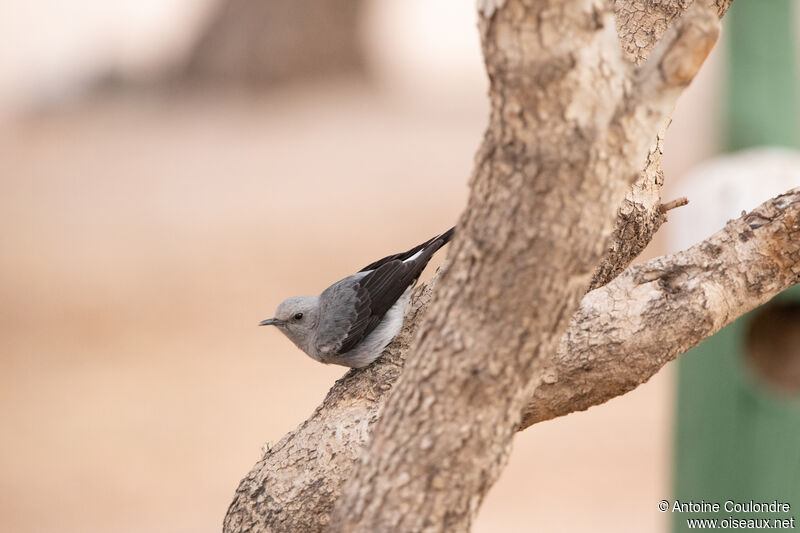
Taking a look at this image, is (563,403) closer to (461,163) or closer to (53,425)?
(53,425)

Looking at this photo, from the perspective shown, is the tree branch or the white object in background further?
the white object in background

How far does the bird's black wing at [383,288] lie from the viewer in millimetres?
3574

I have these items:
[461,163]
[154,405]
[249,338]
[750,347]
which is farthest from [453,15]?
[750,347]

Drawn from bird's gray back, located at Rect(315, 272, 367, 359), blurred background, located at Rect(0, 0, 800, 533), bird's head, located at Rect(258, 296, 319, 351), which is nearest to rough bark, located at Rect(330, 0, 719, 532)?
bird's gray back, located at Rect(315, 272, 367, 359)

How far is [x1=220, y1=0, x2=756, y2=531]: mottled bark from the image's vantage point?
1.79m

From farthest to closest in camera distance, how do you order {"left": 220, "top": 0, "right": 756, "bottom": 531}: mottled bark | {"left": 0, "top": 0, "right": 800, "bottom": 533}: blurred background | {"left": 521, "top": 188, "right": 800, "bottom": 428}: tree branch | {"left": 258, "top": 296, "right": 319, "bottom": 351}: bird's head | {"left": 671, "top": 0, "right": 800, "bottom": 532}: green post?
1. {"left": 0, "top": 0, "right": 800, "bottom": 533}: blurred background
2. {"left": 671, "top": 0, "right": 800, "bottom": 532}: green post
3. {"left": 258, "top": 296, "right": 319, "bottom": 351}: bird's head
4. {"left": 521, "top": 188, "right": 800, "bottom": 428}: tree branch
5. {"left": 220, "top": 0, "right": 756, "bottom": 531}: mottled bark

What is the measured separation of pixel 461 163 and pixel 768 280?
10653 mm

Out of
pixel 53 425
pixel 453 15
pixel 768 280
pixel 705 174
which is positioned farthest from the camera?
pixel 453 15

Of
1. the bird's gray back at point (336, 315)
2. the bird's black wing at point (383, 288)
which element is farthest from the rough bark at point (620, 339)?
the bird's gray back at point (336, 315)

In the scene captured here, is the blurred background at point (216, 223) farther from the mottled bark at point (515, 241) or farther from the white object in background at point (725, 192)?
the mottled bark at point (515, 241)

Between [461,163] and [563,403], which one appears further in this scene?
[461,163]

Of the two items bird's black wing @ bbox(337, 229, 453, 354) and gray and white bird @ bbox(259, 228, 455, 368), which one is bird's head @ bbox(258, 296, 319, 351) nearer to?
gray and white bird @ bbox(259, 228, 455, 368)

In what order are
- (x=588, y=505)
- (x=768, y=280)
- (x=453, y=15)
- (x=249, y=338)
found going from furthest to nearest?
(x=453, y=15), (x=249, y=338), (x=588, y=505), (x=768, y=280)

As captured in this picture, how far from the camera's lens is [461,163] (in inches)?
520
